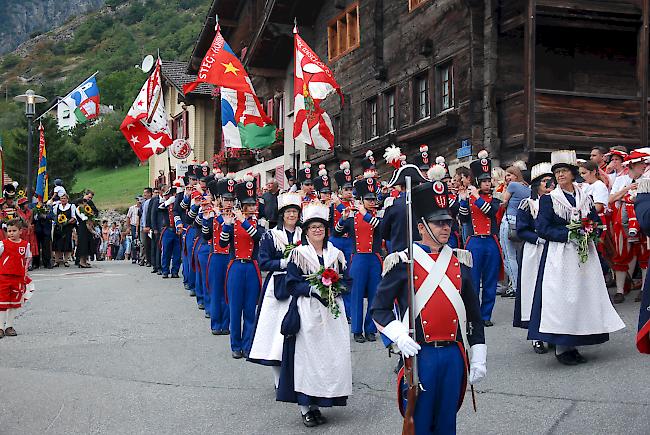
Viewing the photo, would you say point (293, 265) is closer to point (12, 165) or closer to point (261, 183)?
point (261, 183)

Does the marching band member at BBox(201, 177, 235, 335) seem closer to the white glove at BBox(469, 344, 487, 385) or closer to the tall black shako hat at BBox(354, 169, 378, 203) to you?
the tall black shako hat at BBox(354, 169, 378, 203)

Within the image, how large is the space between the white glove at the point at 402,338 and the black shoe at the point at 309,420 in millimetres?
2225

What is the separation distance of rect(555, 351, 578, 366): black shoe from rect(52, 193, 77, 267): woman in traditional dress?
659 inches

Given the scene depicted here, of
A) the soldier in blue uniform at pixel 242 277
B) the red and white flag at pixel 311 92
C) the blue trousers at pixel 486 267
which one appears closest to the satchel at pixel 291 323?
the soldier in blue uniform at pixel 242 277

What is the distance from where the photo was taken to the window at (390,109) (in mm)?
20766

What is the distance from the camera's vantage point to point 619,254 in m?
10.7

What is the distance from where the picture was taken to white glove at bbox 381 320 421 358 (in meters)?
4.48

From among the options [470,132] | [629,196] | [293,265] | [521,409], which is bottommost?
[521,409]

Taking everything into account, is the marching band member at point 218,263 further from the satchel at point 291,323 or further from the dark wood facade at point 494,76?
the dark wood facade at point 494,76

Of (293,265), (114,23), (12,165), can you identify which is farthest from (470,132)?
(114,23)

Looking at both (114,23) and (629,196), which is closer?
(629,196)

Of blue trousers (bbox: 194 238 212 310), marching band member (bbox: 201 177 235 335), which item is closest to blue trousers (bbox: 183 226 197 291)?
blue trousers (bbox: 194 238 212 310)

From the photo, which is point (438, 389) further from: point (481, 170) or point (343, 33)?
point (343, 33)

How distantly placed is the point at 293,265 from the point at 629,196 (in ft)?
17.9
